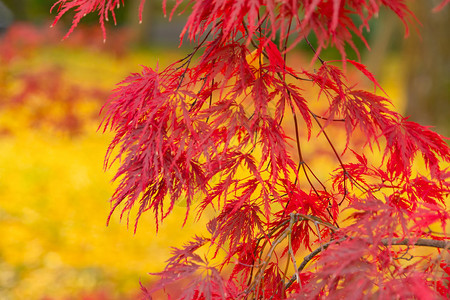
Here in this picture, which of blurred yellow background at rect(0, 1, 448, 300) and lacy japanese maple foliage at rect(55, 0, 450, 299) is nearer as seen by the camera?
lacy japanese maple foliage at rect(55, 0, 450, 299)

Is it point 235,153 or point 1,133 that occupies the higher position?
point 1,133

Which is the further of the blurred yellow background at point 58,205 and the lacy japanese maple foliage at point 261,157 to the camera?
the blurred yellow background at point 58,205

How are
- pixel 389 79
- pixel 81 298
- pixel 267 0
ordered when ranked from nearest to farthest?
pixel 267 0 → pixel 81 298 → pixel 389 79

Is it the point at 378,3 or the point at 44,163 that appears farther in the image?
the point at 44,163

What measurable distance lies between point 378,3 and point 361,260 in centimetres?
40

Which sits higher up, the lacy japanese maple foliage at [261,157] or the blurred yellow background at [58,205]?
the blurred yellow background at [58,205]

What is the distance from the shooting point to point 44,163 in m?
4.77

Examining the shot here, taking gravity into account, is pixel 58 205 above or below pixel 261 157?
above

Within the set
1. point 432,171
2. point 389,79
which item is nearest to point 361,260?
point 432,171

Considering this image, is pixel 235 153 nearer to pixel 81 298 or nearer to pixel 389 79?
pixel 81 298

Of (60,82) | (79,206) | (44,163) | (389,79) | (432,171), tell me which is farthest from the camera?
(389,79)

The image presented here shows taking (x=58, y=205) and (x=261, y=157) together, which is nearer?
(x=261, y=157)

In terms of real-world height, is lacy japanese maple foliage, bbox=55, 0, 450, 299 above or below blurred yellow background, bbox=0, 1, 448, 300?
below

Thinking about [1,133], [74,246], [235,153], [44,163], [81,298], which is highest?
[1,133]
